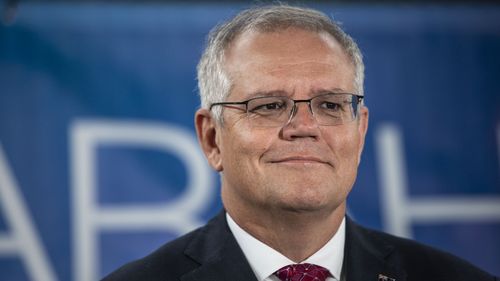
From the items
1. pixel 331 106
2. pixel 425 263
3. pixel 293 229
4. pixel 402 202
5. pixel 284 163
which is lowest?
pixel 402 202

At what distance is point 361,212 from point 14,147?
171cm

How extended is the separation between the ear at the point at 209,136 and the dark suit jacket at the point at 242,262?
0.17 m

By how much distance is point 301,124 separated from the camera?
2.34m

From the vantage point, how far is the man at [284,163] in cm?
235

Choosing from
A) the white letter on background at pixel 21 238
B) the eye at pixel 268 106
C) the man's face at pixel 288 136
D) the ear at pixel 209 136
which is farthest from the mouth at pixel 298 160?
the white letter on background at pixel 21 238

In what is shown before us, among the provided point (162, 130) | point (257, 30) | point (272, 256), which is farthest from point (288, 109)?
point (162, 130)

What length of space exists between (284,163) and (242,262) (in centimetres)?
33

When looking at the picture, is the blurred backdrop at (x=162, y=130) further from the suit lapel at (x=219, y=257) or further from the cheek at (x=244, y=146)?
the cheek at (x=244, y=146)

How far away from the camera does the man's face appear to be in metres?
2.33

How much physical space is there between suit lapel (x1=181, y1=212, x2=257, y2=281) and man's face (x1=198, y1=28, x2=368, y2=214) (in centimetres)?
10

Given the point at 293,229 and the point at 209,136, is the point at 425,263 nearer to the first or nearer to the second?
the point at 293,229

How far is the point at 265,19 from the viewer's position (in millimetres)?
2523

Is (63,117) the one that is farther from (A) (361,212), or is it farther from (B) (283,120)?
(B) (283,120)

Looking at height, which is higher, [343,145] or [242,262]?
[343,145]
